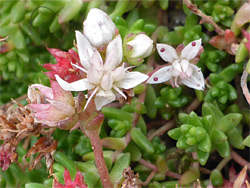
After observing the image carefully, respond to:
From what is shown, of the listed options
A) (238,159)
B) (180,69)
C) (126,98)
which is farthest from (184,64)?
(238,159)

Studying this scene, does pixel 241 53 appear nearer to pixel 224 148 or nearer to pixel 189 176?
pixel 224 148

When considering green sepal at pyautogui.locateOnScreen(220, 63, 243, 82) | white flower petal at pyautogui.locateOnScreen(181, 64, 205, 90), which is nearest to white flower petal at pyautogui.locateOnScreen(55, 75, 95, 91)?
white flower petal at pyautogui.locateOnScreen(181, 64, 205, 90)

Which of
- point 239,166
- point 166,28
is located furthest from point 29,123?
point 239,166

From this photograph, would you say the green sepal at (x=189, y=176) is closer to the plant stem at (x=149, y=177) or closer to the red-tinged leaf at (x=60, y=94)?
the plant stem at (x=149, y=177)

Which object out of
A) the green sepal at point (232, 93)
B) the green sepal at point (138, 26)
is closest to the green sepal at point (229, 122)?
the green sepal at point (232, 93)

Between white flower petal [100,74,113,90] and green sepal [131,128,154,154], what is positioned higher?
white flower petal [100,74,113,90]

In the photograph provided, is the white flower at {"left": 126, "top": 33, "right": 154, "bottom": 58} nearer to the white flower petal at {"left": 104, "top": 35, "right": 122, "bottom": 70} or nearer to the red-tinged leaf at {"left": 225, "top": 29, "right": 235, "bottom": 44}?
the white flower petal at {"left": 104, "top": 35, "right": 122, "bottom": 70}

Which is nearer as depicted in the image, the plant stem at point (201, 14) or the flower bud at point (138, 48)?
the flower bud at point (138, 48)
